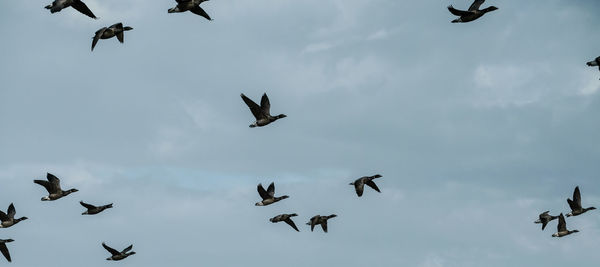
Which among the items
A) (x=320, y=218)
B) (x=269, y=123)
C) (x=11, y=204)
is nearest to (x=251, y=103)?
(x=269, y=123)

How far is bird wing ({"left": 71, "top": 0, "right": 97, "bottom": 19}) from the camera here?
164ft

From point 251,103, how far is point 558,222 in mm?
27539

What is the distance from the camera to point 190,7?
175 feet

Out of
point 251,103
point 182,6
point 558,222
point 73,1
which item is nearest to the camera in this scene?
point 73,1

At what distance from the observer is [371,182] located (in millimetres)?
63000

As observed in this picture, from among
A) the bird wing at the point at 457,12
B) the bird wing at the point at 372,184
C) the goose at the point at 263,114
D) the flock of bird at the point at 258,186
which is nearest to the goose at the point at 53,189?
the flock of bird at the point at 258,186

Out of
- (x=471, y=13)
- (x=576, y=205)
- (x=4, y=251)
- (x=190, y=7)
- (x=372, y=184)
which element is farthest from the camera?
(x=576, y=205)

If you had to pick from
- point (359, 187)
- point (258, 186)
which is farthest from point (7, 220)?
point (359, 187)

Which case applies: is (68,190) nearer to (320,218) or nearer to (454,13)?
(320,218)

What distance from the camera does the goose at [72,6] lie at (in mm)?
48803

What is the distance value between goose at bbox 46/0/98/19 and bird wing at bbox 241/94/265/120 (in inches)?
430

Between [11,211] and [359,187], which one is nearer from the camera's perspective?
[359,187]

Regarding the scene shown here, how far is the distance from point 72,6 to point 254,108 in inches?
515

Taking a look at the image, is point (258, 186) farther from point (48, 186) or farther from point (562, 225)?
point (562, 225)
